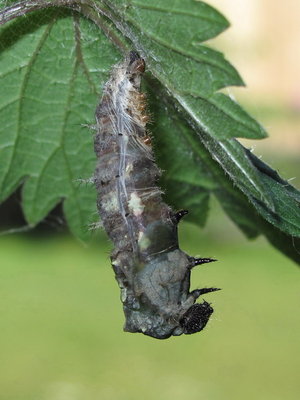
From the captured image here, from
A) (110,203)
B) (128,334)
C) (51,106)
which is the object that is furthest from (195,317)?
(128,334)

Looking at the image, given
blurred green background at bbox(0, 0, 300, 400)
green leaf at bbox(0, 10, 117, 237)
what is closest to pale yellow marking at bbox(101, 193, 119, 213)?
green leaf at bbox(0, 10, 117, 237)

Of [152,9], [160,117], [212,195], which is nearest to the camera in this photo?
[152,9]

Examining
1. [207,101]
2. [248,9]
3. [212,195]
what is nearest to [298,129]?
[248,9]

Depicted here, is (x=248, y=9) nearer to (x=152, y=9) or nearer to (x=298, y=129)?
(x=298, y=129)

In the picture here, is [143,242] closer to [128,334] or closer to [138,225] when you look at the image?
[138,225]

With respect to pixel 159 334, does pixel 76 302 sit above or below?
below
